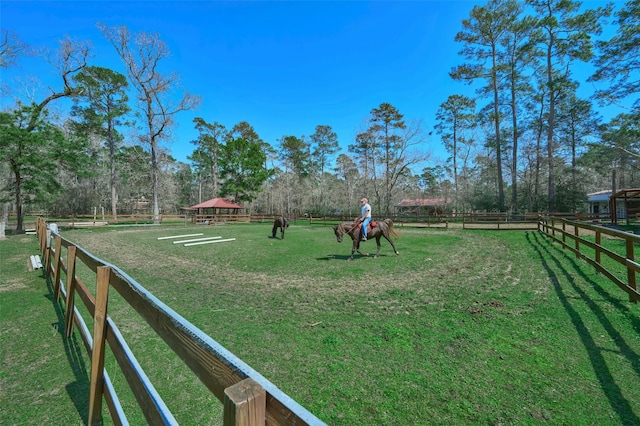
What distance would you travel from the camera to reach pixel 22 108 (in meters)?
15.1

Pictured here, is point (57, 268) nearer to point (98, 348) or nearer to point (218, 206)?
point (98, 348)

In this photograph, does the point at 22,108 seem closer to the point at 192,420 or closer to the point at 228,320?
the point at 228,320

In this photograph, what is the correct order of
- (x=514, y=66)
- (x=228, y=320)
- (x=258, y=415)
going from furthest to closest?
1. (x=514, y=66)
2. (x=228, y=320)
3. (x=258, y=415)

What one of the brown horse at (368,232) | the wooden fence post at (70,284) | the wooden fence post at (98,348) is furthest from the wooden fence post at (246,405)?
the brown horse at (368,232)

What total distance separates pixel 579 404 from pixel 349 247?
29.0ft

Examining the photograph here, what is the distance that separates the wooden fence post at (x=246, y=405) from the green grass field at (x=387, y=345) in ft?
6.19

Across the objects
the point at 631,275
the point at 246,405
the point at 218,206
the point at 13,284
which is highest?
the point at 218,206

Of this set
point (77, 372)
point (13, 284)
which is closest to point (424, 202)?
point (13, 284)

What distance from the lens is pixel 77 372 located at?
110 inches

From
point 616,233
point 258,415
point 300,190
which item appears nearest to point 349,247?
point 616,233

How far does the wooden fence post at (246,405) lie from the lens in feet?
2.03

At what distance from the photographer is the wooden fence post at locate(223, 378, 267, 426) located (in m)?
0.62

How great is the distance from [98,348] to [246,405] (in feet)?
6.51

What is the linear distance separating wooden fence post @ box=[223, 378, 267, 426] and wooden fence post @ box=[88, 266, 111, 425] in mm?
1843
